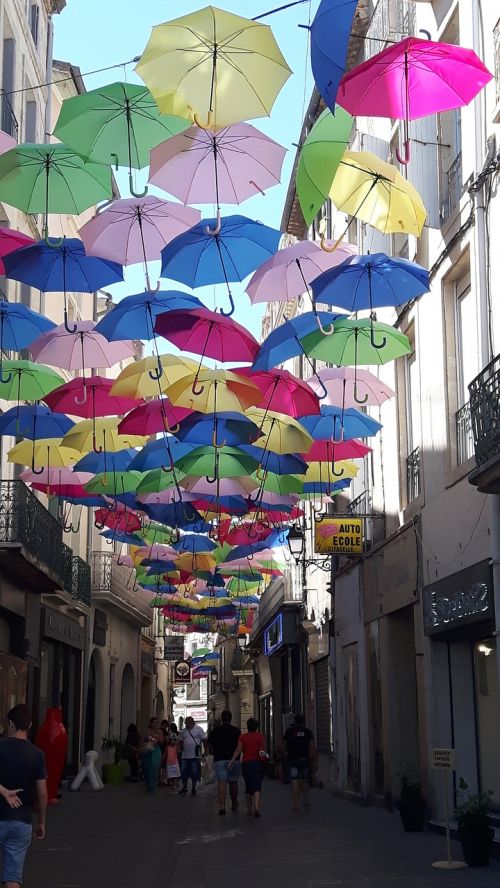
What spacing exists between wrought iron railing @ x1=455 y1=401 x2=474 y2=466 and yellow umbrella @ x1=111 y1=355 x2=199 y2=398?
11.6 feet

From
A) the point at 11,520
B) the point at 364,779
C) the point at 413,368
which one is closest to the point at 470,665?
the point at 413,368

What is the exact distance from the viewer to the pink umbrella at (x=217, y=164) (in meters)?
10.3

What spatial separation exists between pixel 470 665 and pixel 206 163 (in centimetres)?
813

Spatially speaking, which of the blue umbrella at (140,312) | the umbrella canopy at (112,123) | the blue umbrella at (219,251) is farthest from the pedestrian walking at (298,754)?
the umbrella canopy at (112,123)

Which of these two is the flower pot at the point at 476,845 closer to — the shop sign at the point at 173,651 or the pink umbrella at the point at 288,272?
the pink umbrella at the point at 288,272

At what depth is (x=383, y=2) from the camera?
1975 centimetres

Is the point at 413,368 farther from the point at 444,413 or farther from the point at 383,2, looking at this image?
the point at 383,2

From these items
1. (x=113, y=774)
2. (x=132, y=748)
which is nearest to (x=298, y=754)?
(x=132, y=748)

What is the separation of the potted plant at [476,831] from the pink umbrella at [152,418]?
573 cm

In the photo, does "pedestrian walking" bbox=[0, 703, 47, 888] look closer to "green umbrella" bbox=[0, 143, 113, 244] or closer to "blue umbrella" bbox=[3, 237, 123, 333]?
"green umbrella" bbox=[0, 143, 113, 244]

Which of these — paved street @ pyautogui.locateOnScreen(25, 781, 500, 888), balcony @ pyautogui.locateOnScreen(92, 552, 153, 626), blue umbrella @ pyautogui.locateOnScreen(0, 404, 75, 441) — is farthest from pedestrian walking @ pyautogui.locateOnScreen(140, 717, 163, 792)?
blue umbrella @ pyautogui.locateOnScreen(0, 404, 75, 441)

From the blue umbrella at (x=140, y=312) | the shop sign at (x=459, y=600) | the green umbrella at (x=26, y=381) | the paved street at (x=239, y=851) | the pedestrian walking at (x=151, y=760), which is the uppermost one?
the blue umbrella at (x=140, y=312)

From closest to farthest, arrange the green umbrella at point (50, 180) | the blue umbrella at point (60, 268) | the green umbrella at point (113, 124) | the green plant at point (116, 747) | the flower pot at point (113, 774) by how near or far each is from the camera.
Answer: the green umbrella at point (113, 124), the green umbrella at point (50, 180), the blue umbrella at point (60, 268), the flower pot at point (113, 774), the green plant at point (116, 747)

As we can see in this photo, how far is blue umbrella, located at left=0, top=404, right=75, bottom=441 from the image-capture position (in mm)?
15305
